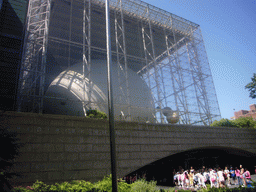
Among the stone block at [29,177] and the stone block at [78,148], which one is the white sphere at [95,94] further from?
the stone block at [29,177]

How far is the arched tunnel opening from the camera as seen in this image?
67.3ft

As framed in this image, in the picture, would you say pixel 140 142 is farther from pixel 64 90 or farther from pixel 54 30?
pixel 54 30

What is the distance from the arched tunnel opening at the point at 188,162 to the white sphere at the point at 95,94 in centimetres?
498

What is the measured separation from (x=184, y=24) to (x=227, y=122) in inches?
642

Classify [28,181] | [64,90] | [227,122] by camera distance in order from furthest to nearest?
[227,122], [64,90], [28,181]

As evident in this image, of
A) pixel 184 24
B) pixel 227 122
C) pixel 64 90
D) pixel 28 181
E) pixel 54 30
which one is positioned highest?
pixel 184 24

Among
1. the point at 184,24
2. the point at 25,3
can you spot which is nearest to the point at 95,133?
the point at 25,3

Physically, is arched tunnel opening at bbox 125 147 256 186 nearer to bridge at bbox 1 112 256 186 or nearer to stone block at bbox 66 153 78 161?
bridge at bbox 1 112 256 186

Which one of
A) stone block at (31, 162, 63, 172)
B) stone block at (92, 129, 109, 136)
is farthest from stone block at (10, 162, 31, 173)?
stone block at (92, 129, 109, 136)

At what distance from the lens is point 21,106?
17297 mm

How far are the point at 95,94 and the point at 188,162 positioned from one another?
12511mm

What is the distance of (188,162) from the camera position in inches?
887

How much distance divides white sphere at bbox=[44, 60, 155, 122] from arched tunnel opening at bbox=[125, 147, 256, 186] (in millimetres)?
4977

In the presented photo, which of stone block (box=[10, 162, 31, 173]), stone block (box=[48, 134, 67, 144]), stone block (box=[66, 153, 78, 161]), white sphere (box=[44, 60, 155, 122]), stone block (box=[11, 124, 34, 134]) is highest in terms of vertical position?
white sphere (box=[44, 60, 155, 122])
